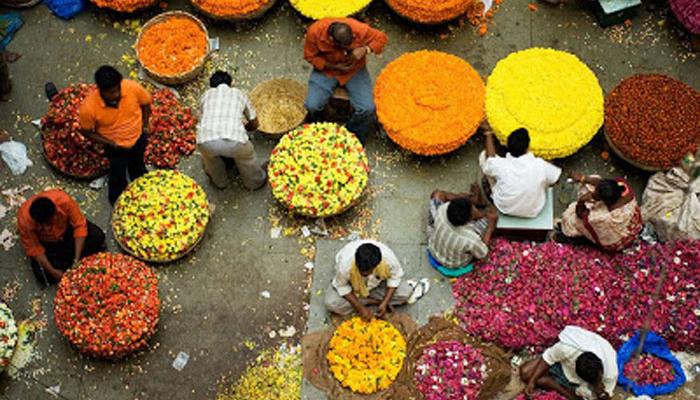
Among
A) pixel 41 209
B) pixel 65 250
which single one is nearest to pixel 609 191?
pixel 41 209

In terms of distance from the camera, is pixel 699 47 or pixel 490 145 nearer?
pixel 490 145

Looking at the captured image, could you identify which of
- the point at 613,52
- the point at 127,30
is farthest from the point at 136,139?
the point at 613,52

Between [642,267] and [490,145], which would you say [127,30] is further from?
[642,267]

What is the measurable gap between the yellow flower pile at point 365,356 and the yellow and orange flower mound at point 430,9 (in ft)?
9.04

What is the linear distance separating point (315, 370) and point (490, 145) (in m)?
2.20

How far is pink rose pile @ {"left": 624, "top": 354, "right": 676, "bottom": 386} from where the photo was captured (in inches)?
235

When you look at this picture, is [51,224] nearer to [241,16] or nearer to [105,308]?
[105,308]

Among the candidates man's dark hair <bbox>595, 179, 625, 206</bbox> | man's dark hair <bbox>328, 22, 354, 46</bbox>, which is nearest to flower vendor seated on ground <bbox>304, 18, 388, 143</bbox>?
man's dark hair <bbox>328, 22, 354, 46</bbox>

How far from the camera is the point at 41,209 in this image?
19.2 feet

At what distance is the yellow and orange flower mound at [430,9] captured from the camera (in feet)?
23.6

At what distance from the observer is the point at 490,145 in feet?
21.7

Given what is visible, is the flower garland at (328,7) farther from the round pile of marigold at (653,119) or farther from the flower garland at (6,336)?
the flower garland at (6,336)

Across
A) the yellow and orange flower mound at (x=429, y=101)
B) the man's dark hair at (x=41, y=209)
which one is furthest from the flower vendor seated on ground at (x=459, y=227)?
the man's dark hair at (x=41, y=209)

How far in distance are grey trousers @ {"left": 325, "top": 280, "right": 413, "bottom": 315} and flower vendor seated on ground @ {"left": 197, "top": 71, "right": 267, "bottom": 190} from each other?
1.26 metres
